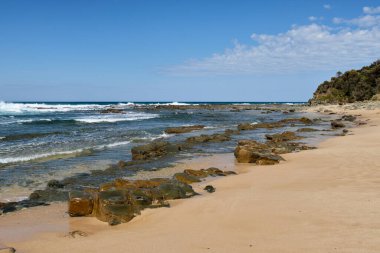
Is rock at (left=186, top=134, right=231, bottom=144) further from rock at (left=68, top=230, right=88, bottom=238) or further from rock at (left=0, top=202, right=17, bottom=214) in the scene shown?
rock at (left=68, top=230, right=88, bottom=238)

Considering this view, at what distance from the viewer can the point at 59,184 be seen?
11.0 m

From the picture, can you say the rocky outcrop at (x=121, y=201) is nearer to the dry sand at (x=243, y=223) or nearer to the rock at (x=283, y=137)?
the dry sand at (x=243, y=223)

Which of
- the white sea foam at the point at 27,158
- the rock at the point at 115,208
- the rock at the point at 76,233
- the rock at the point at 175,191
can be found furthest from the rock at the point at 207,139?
the rock at the point at 76,233

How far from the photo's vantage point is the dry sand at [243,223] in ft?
18.3

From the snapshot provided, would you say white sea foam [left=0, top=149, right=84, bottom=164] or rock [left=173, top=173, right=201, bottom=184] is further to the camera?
white sea foam [left=0, top=149, right=84, bottom=164]

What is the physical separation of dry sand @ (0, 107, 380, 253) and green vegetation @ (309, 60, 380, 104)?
57459mm

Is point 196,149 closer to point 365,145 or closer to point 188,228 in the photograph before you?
point 365,145

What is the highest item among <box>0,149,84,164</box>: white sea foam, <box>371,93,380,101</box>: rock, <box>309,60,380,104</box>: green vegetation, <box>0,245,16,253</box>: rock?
<box>309,60,380,104</box>: green vegetation

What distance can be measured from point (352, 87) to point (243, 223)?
7070cm

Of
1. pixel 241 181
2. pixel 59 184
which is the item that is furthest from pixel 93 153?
pixel 241 181

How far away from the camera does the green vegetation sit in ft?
211

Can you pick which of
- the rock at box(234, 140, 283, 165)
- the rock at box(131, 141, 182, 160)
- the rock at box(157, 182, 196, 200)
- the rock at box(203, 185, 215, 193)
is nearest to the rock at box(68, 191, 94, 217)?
the rock at box(157, 182, 196, 200)

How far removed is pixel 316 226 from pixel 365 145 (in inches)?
455

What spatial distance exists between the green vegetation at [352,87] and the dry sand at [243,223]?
189ft
